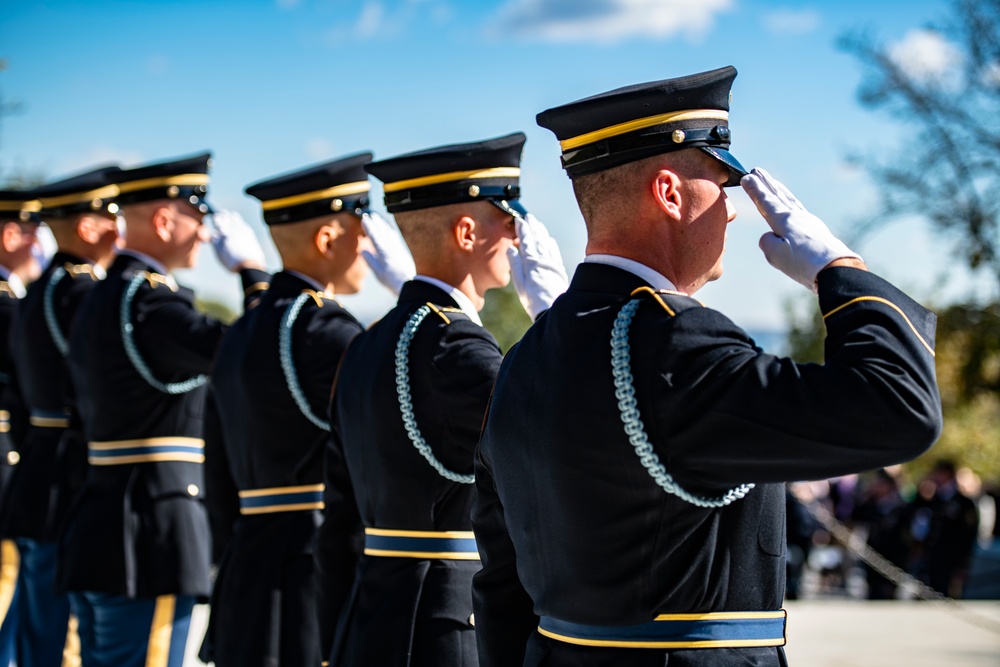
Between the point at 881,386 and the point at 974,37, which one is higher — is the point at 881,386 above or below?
below

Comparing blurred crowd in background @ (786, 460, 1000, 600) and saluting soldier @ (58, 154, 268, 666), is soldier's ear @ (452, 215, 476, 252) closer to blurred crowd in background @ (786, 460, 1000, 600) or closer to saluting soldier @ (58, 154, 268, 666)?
saluting soldier @ (58, 154, 268, 666)

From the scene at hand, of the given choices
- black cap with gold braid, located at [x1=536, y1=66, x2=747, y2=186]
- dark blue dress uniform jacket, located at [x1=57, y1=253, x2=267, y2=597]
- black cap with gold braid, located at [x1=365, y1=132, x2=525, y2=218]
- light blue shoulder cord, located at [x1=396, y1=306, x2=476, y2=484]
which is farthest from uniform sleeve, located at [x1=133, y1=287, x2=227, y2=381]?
black cap with gold braid, located at [x1=536, y1=66, x2=747, y2=186]

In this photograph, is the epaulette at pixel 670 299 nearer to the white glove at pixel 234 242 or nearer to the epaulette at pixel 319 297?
the epaulette at pixel 319 297

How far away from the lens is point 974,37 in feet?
47.3

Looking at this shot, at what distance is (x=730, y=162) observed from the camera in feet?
7.46

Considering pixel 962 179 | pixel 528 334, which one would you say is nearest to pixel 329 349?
pixel 528 334

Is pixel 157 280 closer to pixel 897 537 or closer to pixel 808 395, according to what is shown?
pixel 808 395

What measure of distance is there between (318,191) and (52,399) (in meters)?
2.15

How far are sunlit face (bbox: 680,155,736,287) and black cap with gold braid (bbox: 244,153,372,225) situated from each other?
2.30 meters

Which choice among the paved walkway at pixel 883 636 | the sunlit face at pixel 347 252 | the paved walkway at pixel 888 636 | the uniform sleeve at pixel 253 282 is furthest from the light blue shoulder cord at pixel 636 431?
the paved walkway at pixel 883 636

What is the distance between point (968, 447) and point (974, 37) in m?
12.5

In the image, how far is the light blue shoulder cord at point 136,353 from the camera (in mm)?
4859

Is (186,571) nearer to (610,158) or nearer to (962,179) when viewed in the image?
(610,158)

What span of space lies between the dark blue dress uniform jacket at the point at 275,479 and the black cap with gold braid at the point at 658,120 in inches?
74.7
